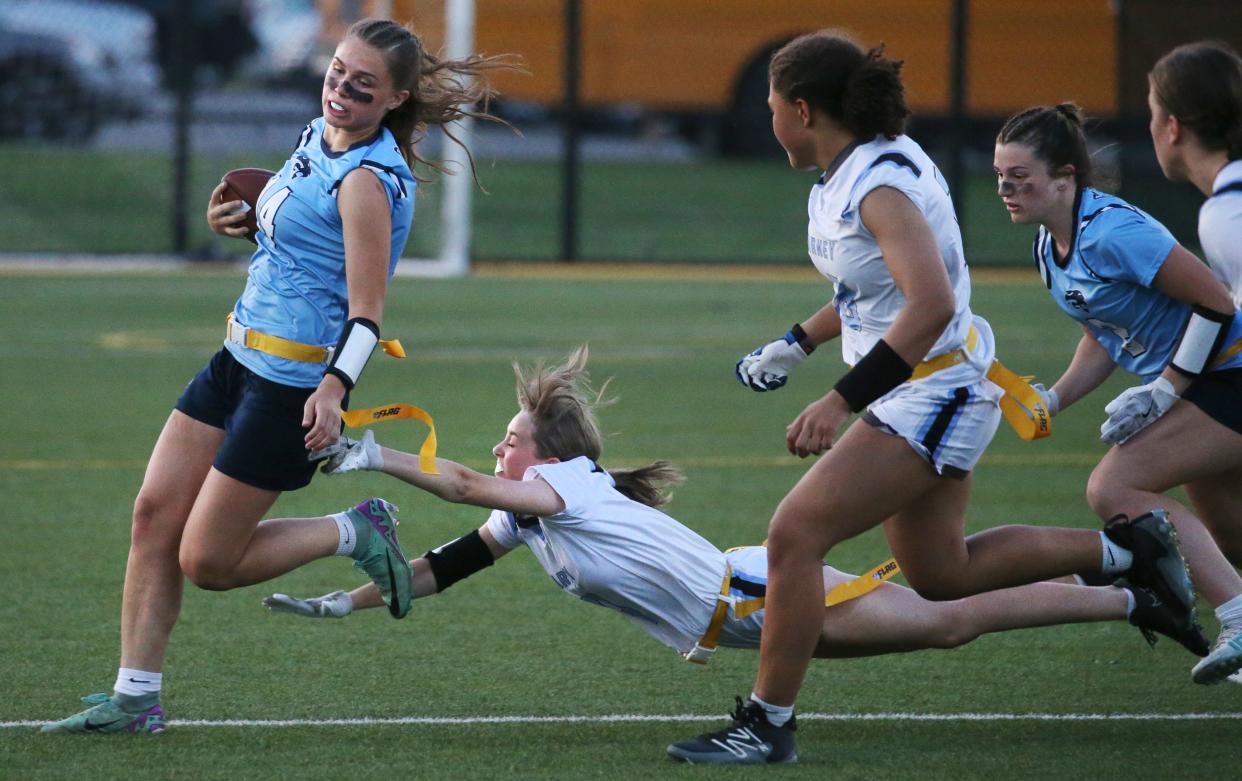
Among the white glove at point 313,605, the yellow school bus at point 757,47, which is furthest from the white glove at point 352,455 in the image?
the yellow school bus at point 757,47

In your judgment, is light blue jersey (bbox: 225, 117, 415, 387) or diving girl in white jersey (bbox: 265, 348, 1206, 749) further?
diving girl in white jersey (bbox: 265, 348, 1206, 749)

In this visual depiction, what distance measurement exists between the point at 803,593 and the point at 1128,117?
15012 millimetres

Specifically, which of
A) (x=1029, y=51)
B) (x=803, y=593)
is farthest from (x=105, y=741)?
(x=1029, y=51)

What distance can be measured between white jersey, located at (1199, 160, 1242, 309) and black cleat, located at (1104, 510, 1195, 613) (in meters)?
0.68

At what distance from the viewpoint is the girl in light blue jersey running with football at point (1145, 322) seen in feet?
16.4

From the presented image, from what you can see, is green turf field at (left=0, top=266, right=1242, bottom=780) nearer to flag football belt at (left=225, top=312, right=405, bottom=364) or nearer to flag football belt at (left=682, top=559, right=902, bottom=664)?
flag football belt at (left=682, top=559, right=902, bottom=664)

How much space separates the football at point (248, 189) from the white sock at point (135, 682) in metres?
1.22

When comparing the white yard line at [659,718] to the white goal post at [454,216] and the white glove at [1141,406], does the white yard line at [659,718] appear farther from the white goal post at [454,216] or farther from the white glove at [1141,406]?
the white goal post at [454,216]

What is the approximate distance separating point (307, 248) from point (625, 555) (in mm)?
1161

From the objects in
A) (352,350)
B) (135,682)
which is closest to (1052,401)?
(352,350)

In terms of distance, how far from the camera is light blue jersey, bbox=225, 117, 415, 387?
15.4ft

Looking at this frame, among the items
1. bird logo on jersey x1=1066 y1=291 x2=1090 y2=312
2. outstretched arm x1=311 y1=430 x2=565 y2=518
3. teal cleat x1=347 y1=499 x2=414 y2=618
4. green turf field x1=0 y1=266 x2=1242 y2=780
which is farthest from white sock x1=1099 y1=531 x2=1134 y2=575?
teal cleat x1=347 y1=499 x2=414 y2=618

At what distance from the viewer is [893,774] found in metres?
4.54

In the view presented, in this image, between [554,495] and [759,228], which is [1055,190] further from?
[759,228]
